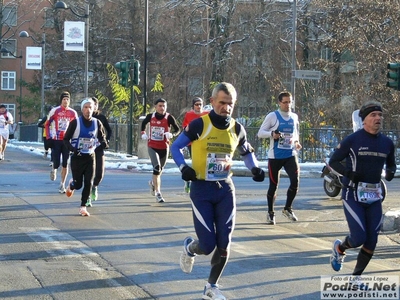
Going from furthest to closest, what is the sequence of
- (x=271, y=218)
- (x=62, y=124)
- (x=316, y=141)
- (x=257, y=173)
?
(x=316, y=141) < (x=62, y=124) < (x=271, y=218) < (x=257, y=173)

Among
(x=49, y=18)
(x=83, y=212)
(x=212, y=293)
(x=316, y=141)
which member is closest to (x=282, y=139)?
(x=83, y=212)

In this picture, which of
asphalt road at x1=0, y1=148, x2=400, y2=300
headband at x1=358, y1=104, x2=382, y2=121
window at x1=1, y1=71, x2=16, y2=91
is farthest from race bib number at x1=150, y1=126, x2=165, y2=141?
window at x1=1, y1=71, x2=16, y2=91

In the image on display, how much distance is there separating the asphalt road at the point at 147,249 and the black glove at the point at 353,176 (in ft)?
3.50

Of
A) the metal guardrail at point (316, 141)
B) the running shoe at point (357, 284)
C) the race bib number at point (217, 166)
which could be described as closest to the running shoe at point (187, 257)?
the race bib number at point (217, 166)

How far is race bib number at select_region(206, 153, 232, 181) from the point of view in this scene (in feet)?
22.8

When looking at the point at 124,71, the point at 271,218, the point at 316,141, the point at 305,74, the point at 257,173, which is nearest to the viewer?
the point at 257,173

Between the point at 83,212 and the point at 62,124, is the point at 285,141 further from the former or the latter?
the point at 62,124

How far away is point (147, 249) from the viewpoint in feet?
30.9

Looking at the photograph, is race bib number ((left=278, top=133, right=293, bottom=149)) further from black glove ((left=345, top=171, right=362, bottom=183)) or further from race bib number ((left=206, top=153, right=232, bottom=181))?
race bib number ((left=206, top=153, right=232, bottom=181))

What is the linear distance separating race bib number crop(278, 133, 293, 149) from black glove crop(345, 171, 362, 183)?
159 inches

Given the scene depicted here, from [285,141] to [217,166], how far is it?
464 cm

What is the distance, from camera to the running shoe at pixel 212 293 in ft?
21.8

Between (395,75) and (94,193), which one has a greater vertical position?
(395,75)

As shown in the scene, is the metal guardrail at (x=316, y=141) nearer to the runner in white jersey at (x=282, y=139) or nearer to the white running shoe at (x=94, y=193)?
the white running shoe at (x=94, y=193)
